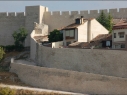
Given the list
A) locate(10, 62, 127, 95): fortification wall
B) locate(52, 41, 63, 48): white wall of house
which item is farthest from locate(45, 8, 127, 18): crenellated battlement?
locate(10, 62, 127, 95): fortification wall

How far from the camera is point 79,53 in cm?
3559

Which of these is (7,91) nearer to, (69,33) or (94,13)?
(69,33)

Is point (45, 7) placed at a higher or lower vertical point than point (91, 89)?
higher

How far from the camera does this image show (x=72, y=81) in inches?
1257

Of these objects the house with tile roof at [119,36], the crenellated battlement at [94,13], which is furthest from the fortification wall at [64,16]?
the house with tile roof at [119,36]

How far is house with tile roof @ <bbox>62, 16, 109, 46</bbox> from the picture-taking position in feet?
136

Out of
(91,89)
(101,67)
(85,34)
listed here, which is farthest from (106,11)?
(91,89)

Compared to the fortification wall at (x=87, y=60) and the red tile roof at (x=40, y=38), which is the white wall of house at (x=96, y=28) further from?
the fortification wall at (x=87, y=60)

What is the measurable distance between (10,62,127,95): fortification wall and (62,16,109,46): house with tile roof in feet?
24.7

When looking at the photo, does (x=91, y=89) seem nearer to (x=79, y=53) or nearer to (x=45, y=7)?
(x=79, y=53)

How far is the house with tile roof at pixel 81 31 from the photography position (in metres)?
41.6

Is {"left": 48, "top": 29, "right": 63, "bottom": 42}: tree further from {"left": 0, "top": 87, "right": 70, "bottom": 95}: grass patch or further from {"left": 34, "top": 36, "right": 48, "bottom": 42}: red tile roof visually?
{"left": 0, "top": 87, "right": 70, "bottom": 95}: grass patch

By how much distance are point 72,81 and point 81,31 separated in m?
10.8

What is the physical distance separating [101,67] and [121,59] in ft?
6.30
